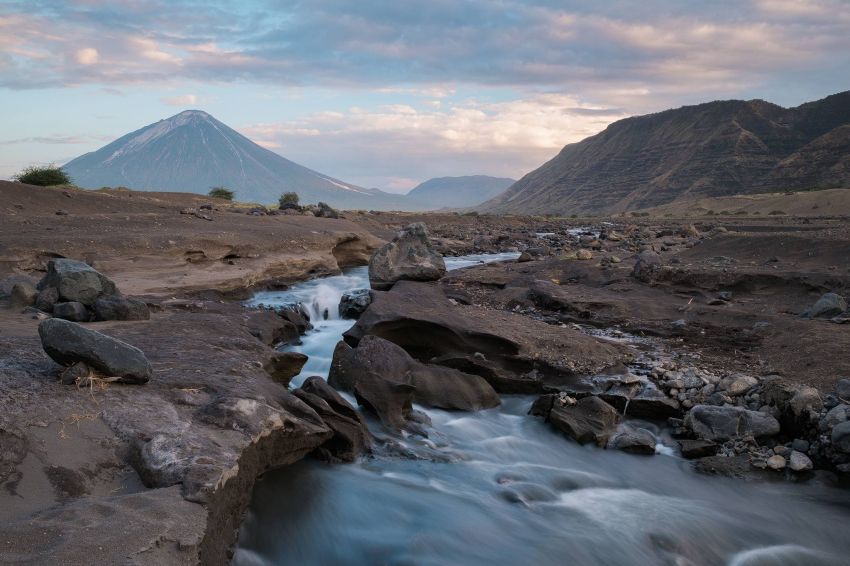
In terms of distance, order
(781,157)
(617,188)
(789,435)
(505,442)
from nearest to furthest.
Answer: (789,435)
(505,442)
(781,157)
(617,188)

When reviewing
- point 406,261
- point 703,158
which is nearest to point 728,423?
point 406,261

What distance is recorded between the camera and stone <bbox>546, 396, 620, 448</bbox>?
8.43m

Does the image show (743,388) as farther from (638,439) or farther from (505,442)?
(505,442)

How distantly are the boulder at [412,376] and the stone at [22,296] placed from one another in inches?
173

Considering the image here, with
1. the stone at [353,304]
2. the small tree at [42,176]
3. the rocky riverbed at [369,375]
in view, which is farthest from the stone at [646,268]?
the small tree at [42,176]

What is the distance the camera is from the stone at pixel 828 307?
11.3 meters

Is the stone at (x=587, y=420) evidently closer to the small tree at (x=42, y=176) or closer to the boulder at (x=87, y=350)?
the boulder at (x=87, y=350)

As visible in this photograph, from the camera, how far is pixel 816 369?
919 cm

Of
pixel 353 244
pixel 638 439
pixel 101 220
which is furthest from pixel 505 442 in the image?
pixel 353 244

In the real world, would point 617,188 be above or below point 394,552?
above

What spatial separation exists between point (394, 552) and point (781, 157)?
106 metres

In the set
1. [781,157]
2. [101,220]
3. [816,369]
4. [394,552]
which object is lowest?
[394,552]

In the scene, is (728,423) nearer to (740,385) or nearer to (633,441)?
(740,385)

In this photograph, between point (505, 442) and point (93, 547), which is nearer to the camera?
point (93, 547)
